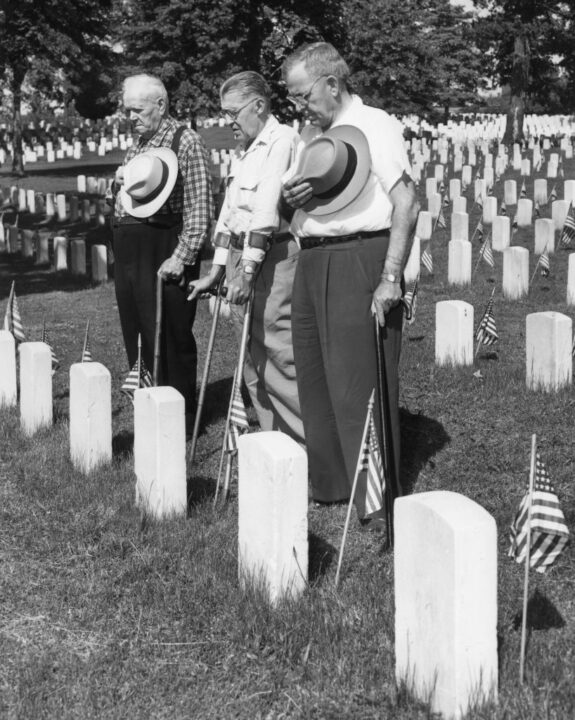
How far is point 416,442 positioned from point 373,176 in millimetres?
1926

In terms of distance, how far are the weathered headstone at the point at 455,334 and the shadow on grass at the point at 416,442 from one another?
1.28m

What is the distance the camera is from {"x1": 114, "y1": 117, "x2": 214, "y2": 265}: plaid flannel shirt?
6578 millimetres

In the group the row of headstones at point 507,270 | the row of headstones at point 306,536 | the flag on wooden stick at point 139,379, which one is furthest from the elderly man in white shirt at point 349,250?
the row of headstones at point 507,270

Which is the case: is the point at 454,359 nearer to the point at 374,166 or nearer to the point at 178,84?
→ the point at 374,166

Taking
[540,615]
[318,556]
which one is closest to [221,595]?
[318,556]

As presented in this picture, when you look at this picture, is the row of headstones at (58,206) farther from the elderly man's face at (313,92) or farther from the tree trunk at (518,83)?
the tree trunk at (518,83)

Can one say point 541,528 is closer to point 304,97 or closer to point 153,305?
point 304,97

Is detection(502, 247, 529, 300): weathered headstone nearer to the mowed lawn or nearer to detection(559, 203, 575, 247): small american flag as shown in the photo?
detection(559, 203, 575, 247): small american flag

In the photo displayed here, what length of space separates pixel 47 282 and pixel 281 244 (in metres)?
10.0

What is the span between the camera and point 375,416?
5.10 m

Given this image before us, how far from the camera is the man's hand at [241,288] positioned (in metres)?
5.66

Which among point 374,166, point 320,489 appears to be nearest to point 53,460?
point 320,489

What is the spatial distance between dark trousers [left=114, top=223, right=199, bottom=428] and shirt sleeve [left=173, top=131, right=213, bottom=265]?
0.76 feet

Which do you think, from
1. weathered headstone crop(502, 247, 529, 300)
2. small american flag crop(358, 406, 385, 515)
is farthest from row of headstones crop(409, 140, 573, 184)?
small american flag crop(358, 406, 385, 515)
